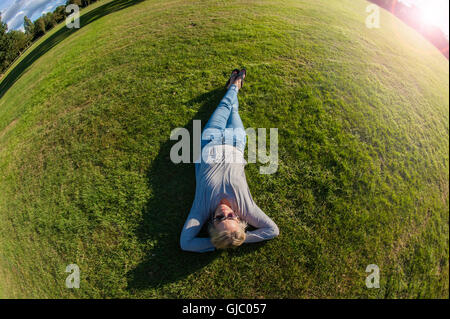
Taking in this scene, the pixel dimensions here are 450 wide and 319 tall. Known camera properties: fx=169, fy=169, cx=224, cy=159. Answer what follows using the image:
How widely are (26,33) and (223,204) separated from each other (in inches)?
680

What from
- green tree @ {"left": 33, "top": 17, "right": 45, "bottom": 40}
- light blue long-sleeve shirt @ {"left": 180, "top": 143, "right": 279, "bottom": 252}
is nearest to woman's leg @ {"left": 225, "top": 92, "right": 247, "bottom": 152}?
light blue long-sleeve shirt @ {"left": 180, "top": 143, "right": 279, "bottom": 252}

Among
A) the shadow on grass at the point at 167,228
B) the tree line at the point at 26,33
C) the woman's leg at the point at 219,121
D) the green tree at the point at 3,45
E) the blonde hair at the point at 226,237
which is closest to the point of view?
the blonde hair at the point at 226,237

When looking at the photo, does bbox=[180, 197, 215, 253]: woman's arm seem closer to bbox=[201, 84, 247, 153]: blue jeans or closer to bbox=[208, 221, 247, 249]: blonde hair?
bbox=[208, 221, 247, 249]: blonde hair

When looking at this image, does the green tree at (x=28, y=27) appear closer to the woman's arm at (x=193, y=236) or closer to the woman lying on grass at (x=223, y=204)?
the woman lying on grass at (x=223, y=204)

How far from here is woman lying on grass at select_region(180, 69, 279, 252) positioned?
7.64 feet

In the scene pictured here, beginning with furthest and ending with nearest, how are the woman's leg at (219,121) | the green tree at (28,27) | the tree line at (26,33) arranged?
the green tree at (28,27) → the tree line at (26,33) → the woman's leg at (219,121)

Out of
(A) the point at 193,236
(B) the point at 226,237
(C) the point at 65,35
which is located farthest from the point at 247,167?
(C) the point at 65,35

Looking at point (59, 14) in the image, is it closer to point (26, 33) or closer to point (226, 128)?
point (26, 33)

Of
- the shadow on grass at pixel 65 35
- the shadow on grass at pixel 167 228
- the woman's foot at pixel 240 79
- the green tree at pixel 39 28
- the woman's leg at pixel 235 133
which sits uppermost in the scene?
the green tree at pixel 39 28

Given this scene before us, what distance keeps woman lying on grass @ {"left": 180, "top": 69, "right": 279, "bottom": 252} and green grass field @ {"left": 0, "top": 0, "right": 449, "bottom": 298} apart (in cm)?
52

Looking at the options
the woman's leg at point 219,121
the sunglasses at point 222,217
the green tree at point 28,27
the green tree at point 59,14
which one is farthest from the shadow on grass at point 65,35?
the sunglasses at point 222,217

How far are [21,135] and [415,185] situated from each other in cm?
931

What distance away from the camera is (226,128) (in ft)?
10.1

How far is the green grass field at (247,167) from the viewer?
2.86m
